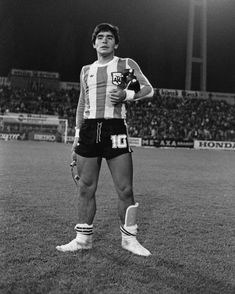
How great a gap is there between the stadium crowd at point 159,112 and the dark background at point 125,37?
17.4 feet

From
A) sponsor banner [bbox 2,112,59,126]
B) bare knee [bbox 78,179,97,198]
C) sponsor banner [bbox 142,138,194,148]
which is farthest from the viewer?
sponsor banner [bbox 142,138,194,148]

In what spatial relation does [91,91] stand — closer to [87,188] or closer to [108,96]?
[108,96]

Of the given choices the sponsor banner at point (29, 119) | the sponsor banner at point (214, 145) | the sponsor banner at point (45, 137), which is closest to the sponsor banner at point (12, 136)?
the sponsor banner at point (45, 137)

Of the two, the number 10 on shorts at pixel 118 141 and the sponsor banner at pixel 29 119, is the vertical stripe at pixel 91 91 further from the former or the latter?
the sponsor banner at pixel 29 119

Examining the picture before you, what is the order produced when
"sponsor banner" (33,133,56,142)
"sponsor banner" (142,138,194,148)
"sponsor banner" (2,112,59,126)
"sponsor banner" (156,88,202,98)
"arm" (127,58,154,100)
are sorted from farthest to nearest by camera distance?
"sponsor banner" (156,88,202,98) → "sponsor banner" (142,138,194,148) → "sponsor banner" (2,112,59,126) → "sponsor banner" (33,133,56,142) → "arm" (127,58,154,100)

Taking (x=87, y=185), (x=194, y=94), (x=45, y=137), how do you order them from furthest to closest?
1. (x=194, y=94)
2. (x=45, y=137)
3. (x=87, y=185)

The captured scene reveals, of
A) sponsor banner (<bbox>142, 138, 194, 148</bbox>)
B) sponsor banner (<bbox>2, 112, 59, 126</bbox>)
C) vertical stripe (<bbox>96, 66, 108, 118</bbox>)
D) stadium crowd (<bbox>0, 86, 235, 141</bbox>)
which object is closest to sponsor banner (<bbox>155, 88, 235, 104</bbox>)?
stadium crowd (<bbox>0, 86, 235, 141</bbox>)

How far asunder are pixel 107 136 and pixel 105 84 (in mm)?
540

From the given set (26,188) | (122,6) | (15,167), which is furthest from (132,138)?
(26,188)

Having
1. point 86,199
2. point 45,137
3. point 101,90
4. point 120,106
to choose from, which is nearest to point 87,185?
point 86,199

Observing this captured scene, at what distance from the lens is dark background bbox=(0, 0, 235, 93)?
36.5 metres

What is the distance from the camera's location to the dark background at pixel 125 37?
3650 centimetres

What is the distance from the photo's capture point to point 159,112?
124 feet

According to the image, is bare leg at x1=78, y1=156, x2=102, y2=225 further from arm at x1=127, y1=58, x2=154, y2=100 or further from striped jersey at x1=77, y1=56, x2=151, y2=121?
arm at x1=127, y1=58, x2=154, y2=100
